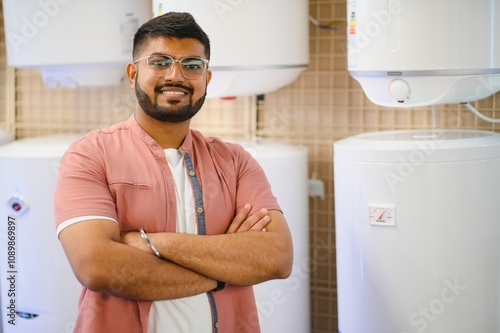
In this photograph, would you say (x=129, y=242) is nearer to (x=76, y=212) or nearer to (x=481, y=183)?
(x=76, y=212)

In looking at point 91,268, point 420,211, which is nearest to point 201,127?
point 420,211

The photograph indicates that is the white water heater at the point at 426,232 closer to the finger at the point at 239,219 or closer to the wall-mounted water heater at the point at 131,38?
the wall-mounted water heater at the point at 131,38

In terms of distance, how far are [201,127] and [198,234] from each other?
45.6 inches

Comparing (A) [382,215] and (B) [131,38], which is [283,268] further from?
(B) [131,38]

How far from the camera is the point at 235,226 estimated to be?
5.39 ft

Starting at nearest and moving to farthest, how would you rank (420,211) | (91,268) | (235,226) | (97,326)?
(91,268), (97,326), (235,226), (420,211)

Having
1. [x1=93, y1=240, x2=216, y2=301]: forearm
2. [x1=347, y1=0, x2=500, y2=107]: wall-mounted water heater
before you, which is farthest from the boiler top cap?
[x1=93, y1=240, x2=216, y2=301]: forearm

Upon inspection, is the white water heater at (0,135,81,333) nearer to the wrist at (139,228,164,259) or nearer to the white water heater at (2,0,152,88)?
the white water heater at (2,0,152,88)

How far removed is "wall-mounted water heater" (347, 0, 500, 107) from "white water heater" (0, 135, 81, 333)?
3.27ft

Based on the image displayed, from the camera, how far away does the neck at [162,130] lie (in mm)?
1648

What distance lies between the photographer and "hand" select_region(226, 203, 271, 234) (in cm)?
164

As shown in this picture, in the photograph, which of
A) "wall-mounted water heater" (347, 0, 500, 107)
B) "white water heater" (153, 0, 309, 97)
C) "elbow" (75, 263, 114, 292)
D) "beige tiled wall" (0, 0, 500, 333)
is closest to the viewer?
"elbow" (75, 263, 114, 292)

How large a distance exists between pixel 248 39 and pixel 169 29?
0.63m

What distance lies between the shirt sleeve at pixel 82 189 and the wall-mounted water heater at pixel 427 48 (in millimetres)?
865
